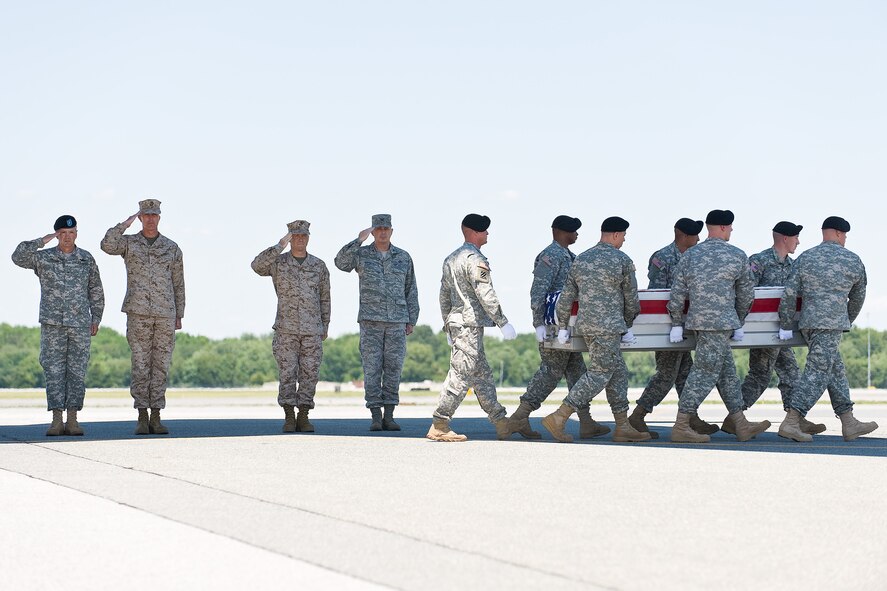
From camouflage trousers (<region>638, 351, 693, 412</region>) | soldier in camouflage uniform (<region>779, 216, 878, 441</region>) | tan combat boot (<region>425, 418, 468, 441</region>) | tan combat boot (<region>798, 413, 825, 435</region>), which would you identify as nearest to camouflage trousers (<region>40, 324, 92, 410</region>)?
tan combat boot (<region>425, 418, 468, 441</region>)

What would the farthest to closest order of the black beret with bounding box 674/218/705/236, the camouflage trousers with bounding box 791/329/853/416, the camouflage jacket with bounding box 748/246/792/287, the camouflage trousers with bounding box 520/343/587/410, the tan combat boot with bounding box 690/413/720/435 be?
the camouflage jacket with bounding box 748/246/792/287
the tan combat boot with bounding box 690/413/720/435
the black beret with bounding box 674/218/705/236
the camouflage trousers with bounding box 520/343/587/410
the camouflage trousers with bounding box 791/329/853/416

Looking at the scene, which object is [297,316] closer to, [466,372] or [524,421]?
[524,421]

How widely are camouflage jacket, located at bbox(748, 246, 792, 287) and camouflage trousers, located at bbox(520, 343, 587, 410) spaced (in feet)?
7.31

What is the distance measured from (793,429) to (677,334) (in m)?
1.50

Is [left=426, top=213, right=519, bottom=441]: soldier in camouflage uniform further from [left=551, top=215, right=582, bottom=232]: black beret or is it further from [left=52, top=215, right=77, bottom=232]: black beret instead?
[left=52, top=215, right=77, bottom=232]: black beret

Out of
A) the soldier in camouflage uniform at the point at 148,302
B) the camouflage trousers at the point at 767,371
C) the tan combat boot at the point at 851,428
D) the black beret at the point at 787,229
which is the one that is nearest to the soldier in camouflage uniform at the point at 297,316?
the soldier in camouflage uniform at the point at 148,302

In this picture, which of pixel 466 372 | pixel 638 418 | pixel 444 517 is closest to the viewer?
pixel 444 517

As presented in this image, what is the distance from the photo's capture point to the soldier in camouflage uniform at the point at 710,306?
37.2ft

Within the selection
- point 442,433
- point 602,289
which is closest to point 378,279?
point 442,433

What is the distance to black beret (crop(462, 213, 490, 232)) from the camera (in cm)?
1134

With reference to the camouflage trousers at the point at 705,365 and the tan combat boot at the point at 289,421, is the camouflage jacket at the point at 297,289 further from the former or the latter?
the camouflage trousers at the point at 705,365

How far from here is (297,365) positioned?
13.8 metres

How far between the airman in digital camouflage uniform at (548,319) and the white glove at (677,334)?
99cm

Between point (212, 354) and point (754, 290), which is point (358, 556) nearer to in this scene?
point (754, 290)
